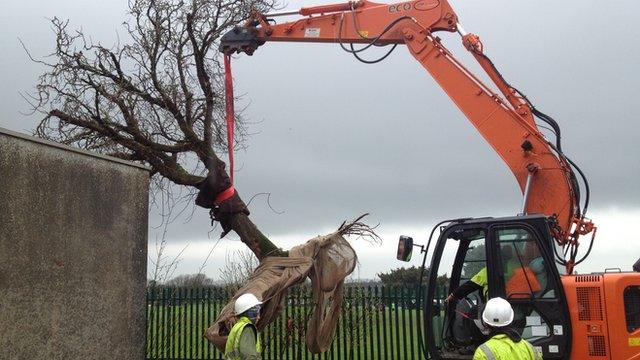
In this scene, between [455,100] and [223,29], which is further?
[223,29]

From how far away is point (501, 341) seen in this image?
5.16 meters

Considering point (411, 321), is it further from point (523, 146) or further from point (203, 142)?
point (523, 146)

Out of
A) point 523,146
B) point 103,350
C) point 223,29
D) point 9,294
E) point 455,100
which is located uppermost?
point 223,29

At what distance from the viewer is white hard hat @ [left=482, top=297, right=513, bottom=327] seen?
17.7 ft

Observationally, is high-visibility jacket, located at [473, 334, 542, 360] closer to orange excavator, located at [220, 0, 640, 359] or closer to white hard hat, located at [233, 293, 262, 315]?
orange excavator, located at [220, 0, 640, 359]

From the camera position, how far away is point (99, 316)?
7.53 metres

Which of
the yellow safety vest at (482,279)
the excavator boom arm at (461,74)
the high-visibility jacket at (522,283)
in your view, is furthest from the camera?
the excavator boom arm at (461,74)

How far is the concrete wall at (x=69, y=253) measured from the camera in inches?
251

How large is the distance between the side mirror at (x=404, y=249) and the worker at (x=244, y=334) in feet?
5.08

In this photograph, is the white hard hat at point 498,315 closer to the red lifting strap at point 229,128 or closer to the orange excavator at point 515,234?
the orange excavator at point 515,234

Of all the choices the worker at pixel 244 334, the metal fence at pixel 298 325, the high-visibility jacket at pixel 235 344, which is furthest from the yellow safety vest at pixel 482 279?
the metal fence at pixel 298 325

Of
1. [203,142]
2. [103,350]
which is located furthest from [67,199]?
[203,142]

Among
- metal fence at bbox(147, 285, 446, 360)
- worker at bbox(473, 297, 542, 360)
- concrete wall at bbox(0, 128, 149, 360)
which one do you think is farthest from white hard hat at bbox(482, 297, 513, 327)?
metal fence at bbox(147, 285, 446, 360)

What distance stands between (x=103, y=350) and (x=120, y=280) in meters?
0.82
